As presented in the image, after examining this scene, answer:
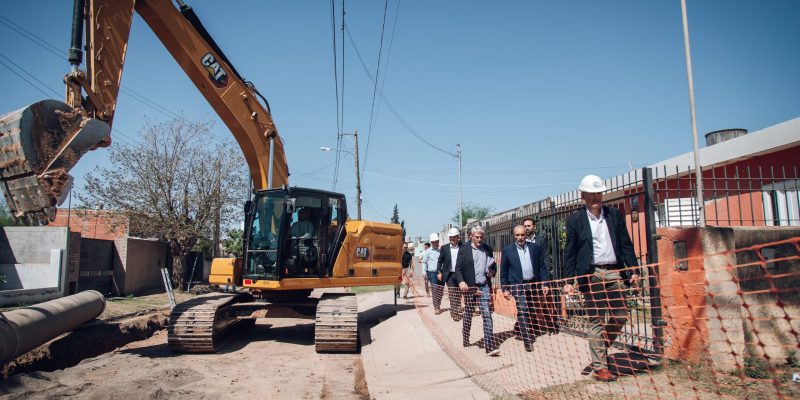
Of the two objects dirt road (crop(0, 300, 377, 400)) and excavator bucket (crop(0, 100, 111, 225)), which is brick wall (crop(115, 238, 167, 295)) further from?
excavator bucket (crop(0, 100, 111, 225))

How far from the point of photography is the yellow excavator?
6.80 metres

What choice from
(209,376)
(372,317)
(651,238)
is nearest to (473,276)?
(651,238)

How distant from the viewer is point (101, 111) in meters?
6.82

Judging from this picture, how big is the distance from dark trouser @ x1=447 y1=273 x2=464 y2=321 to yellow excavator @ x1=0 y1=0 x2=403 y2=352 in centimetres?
169

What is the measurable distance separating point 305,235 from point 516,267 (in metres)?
3.94

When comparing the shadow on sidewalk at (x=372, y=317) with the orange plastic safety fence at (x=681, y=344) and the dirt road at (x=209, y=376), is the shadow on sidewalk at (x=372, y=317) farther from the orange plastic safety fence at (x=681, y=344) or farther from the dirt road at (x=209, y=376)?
the orange plastic safety fence at (x=681, y=344)

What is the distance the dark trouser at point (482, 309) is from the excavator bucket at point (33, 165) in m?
5.00

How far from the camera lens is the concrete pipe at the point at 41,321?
22.3 feet

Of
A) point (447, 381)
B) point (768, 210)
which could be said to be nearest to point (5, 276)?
point (447, 381)

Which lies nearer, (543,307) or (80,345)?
(543,307)

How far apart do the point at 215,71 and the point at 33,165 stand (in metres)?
4.13

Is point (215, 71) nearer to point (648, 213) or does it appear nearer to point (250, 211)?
point (250, 211)

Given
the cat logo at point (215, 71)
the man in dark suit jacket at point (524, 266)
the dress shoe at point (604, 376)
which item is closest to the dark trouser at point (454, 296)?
the man in dark suit jacket at point (524, 266)

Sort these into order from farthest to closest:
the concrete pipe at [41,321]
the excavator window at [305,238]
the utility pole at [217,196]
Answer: the utility pole at [217,196], the excavator window at [305,238], the concrete pipe at [41,321]
